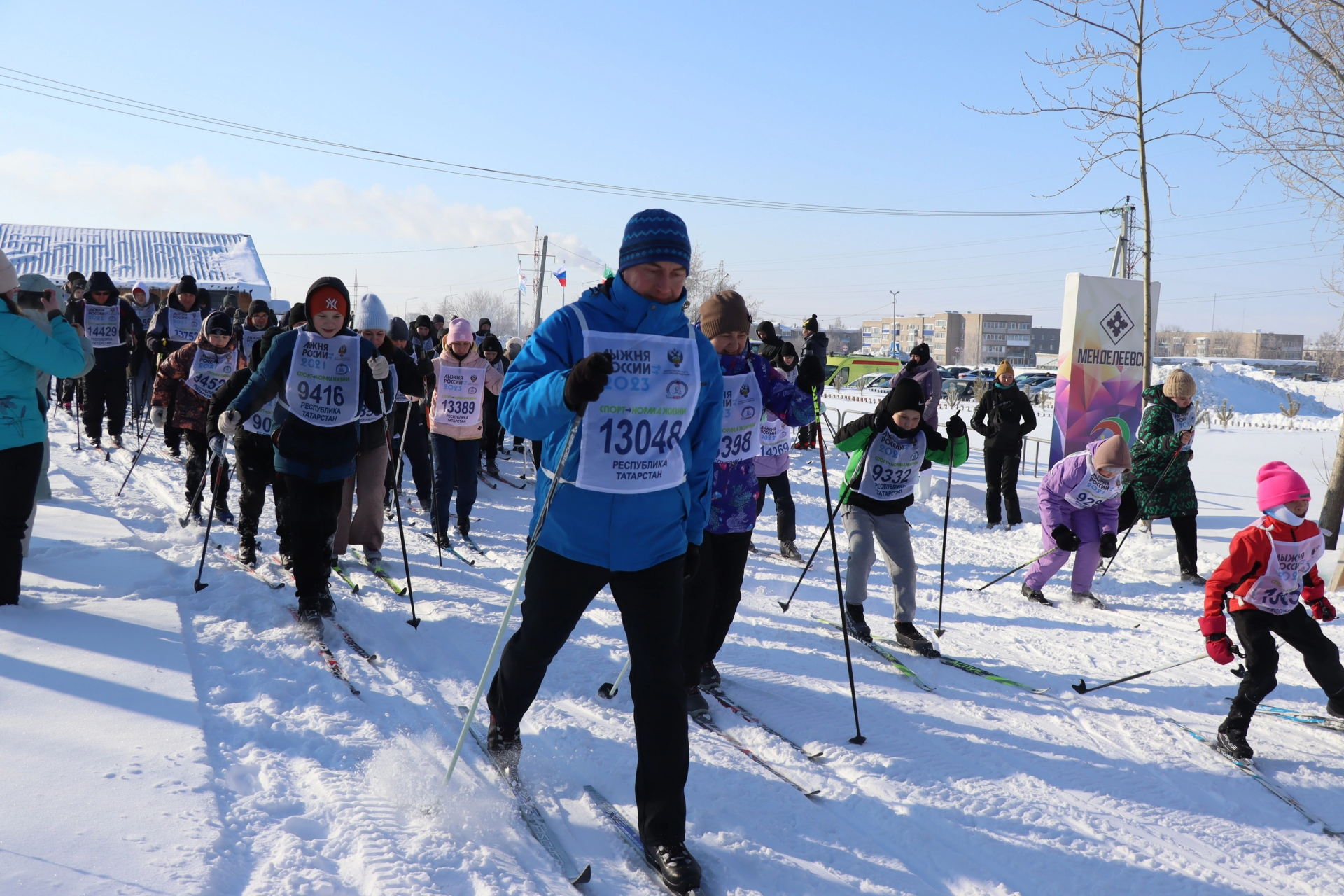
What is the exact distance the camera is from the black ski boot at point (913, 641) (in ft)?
17.1

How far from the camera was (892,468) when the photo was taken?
5336 mm

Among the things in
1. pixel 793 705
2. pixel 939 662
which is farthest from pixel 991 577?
pixel 793 705

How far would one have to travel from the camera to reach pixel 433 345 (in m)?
12.1

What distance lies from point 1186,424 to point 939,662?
4358 millimetres

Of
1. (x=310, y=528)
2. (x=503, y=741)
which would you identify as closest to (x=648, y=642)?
(x=503, y=741)

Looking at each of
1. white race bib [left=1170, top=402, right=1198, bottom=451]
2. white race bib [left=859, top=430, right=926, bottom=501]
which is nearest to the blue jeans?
white race bib [left=859, top=430, right=926, bottom=501]

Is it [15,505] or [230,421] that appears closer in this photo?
[15,505]

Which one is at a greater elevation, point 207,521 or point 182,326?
point 182,326

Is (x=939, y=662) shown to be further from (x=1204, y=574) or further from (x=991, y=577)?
(x=1204, y=574)

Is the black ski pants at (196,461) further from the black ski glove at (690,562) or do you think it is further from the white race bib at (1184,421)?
the white race bib at (1184,421)

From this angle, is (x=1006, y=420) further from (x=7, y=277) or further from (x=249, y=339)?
(x=7, y=277)

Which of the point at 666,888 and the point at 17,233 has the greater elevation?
the point at 17,233

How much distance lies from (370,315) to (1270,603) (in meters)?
6.14

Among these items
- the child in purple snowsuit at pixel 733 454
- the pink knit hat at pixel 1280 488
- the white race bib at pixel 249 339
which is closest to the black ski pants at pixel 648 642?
the child in purple snowsuit at pixel 733 454
